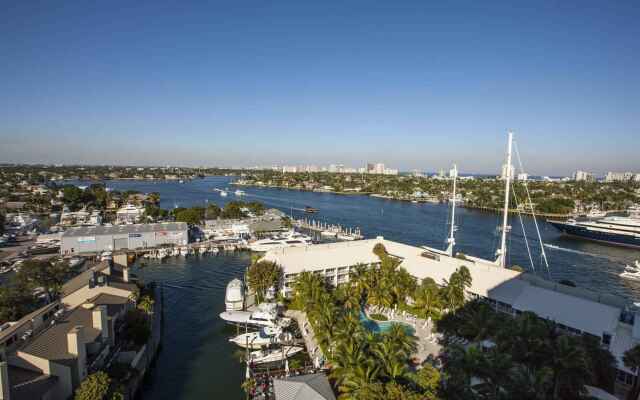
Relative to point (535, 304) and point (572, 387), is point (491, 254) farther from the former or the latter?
point (572, 387)

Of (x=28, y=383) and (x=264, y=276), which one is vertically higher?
(x=264, y=276)

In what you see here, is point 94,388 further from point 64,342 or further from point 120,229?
point 120,229

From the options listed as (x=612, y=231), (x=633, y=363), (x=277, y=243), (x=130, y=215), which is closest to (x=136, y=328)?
(x=633, y=363)

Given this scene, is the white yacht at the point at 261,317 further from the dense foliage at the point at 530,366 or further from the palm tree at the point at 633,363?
the palm tree at the point at 633,363

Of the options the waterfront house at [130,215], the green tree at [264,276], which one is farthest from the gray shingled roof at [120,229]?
the green tree at [264,276]

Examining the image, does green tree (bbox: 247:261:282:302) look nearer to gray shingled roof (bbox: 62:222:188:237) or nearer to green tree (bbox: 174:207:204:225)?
gray shingled roof (bbox: 62:222:188:237)

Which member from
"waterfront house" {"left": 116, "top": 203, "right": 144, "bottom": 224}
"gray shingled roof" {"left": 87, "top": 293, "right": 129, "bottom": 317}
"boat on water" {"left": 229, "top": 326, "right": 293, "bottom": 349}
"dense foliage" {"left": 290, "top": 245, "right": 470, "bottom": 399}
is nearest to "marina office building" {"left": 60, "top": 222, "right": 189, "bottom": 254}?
"waterfront house" {"left": 116, "top": 203, "right": 144, "bottom": 224}

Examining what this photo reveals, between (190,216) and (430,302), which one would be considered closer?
(430,302)
